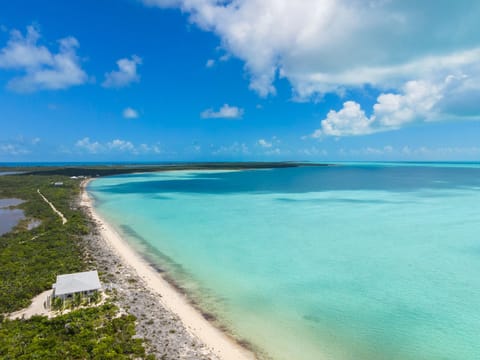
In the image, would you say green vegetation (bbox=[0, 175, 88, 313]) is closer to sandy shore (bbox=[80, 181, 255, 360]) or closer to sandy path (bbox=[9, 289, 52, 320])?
sandy path (bbox=[9, 289, 52, 320])

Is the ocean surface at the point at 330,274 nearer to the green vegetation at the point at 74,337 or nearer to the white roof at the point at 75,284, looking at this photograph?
the green vegetation at the point at 74,337

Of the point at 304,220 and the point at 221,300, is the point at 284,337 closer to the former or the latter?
the point at 221,300

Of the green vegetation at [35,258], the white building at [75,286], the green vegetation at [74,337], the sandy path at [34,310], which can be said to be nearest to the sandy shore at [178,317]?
Result: the green vegetation at [74,337]

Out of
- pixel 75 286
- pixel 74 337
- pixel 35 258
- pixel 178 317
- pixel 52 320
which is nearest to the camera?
pixel 74 337

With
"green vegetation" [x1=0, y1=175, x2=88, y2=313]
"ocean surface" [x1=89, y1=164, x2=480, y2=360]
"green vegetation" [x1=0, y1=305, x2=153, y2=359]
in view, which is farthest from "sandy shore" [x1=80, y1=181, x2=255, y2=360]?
"green vegetation" [x1=0, y1=175, x2=88, y2=313]

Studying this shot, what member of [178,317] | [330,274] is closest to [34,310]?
[178,317]

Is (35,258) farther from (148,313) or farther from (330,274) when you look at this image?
(330,274)
